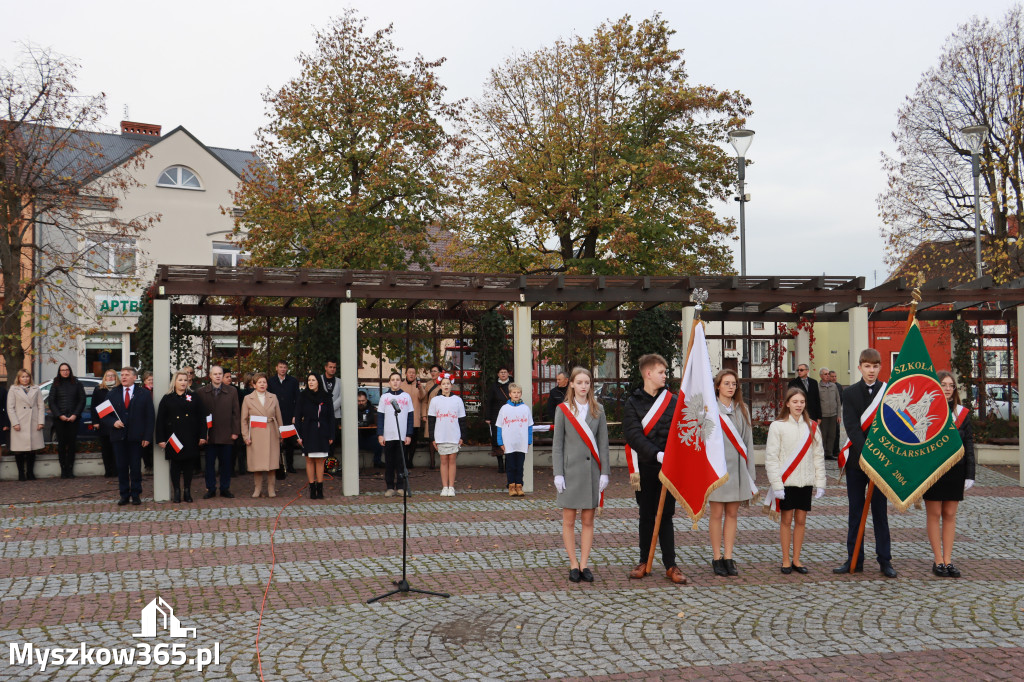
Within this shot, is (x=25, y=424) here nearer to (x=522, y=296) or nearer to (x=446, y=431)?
(x=446, y=431)

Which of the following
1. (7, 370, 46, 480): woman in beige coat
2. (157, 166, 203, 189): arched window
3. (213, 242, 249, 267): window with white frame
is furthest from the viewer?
(213, 242, 249, 267): window with white frame

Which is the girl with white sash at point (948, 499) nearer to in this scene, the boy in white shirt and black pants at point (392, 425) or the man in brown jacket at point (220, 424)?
the boy in white shirt and black pants at point (392, 425)

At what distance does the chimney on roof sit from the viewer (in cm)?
3755

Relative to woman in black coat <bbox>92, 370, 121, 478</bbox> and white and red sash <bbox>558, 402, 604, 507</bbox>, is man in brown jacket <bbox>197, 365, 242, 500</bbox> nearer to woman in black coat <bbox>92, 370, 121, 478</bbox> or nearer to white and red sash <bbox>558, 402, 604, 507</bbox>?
woman in black coat <bbox>92, 370, 121, 478</bbox>

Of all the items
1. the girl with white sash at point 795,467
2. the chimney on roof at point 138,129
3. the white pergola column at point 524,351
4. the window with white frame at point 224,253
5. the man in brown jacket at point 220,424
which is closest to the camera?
the girl with white sash at point 795,467

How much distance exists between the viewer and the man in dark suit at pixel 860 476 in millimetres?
7730

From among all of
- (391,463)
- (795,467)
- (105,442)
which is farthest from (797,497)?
(105,442)

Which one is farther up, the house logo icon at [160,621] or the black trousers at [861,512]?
the black trousers at [861,512]

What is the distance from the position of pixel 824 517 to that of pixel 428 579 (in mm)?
5575

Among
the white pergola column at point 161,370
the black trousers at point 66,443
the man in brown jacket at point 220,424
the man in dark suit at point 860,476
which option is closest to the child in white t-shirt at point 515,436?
the man in brown jacket at point 220,424

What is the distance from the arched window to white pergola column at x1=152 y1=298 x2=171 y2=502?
22.5 metres

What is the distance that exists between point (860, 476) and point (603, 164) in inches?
599

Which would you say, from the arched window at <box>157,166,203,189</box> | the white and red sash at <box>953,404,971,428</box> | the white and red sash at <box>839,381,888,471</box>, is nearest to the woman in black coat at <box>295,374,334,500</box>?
the white and red sash at <box>839,381,888,471</box>

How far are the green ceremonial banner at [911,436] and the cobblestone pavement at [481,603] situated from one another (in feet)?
2.80
